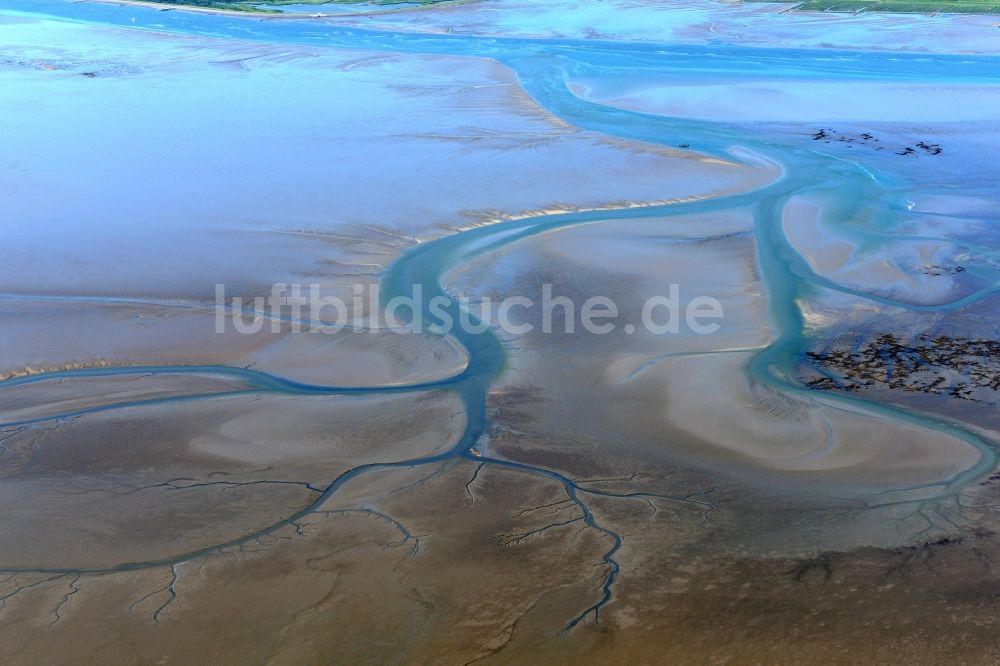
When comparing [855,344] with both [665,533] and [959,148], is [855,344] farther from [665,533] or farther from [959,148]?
[959,148]

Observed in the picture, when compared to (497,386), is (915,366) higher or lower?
higher

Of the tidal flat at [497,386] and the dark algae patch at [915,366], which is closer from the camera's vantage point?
the tidal flat at [497,386]

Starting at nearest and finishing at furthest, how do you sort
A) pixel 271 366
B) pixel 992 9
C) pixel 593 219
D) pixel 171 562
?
pixel 171 562
pixel 271 366
pixel 593 219
pixel 992 9

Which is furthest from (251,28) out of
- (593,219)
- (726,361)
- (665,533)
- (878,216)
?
(665,533)

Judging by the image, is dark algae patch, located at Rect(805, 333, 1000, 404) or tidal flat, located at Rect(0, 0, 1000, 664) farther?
dark algae patch, located at Rect(805, 333, 1000, 404)

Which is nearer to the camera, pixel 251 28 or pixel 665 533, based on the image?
pixel 665 533

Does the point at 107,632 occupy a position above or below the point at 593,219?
below

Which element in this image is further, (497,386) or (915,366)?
(915,366)

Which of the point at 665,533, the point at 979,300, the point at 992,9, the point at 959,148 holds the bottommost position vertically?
the point at 665,533
